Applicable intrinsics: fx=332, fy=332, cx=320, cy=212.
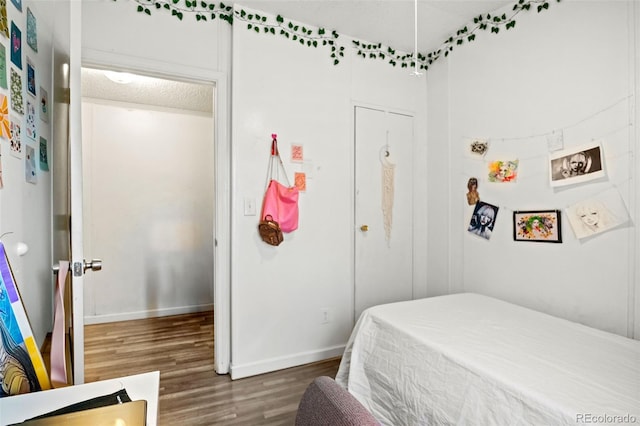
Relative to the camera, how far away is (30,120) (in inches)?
60.2

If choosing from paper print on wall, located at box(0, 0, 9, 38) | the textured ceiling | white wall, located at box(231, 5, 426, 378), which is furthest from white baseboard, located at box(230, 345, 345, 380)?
the textured ceiling

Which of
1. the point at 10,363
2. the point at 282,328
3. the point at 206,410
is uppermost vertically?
the point at 10,363

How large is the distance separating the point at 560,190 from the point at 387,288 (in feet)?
4.86

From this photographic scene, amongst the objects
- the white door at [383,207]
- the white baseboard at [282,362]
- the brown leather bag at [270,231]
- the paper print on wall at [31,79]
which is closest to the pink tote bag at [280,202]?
the brown leather bag at [270,231]

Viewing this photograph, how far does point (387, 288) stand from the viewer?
290 cm

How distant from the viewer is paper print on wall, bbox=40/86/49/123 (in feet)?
5.60

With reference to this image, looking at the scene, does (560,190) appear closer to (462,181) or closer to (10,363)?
(462,181)

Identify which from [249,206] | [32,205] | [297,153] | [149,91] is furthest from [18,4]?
[149,91]

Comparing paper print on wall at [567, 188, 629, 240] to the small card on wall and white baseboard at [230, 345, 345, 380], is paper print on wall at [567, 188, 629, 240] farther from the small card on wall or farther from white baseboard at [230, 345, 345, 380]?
white baseboard at [230, 345, 345, 380]

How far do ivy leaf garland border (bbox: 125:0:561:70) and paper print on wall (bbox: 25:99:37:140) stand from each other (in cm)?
99

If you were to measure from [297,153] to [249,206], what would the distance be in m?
0.55

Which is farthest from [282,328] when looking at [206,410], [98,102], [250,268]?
[98,102]

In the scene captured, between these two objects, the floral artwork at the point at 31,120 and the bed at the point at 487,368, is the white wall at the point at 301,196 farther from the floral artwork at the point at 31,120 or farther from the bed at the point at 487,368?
the floral artwork at the point at 31,120

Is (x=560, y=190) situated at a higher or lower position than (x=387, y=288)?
higher
